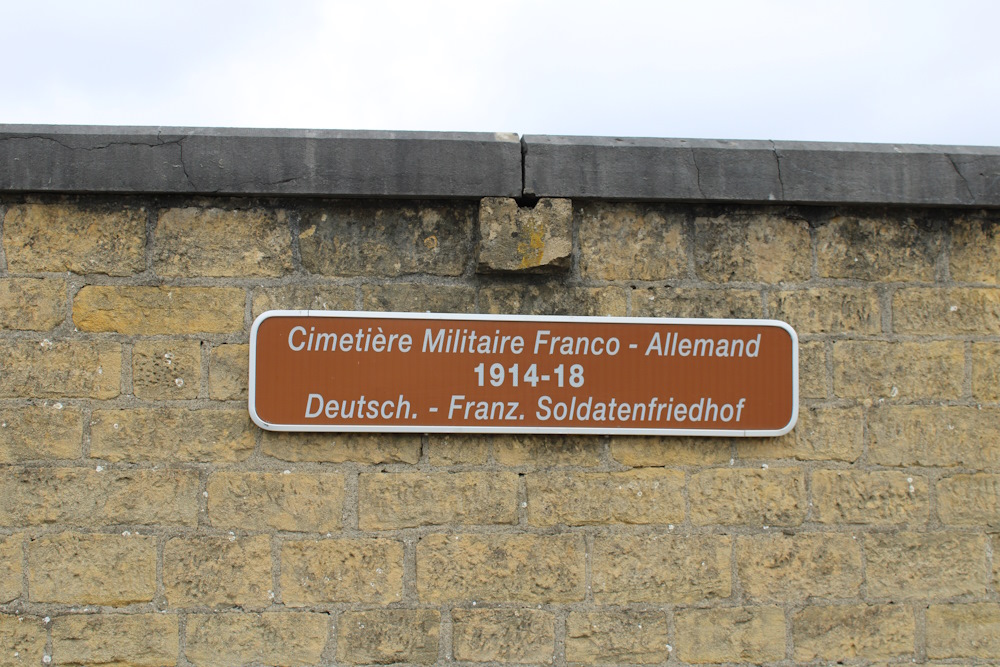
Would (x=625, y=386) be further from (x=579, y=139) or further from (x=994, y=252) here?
(x=994, y=252)

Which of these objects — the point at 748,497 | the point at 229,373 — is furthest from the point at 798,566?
the point at 229,373

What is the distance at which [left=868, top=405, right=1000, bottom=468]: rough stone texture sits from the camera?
10.2 feet

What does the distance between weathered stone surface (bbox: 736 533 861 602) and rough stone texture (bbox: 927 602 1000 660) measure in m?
0.32

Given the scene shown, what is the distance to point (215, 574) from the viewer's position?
2963 mm

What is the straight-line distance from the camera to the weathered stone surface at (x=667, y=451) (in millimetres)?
3068

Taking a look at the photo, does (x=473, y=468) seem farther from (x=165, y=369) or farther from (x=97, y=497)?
(x=97, y=497)

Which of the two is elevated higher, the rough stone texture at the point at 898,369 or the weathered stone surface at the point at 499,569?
the rough stone texture at the point at 898,369

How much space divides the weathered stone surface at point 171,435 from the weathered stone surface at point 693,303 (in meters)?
1.48

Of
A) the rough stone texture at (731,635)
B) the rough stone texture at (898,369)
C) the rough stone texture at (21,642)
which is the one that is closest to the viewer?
the rough stone texture at (21,642)

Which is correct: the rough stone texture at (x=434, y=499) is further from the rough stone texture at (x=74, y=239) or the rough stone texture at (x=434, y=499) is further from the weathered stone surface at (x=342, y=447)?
the rough stone texture at (x=74, y=239)

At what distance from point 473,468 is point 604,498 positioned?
48 cm

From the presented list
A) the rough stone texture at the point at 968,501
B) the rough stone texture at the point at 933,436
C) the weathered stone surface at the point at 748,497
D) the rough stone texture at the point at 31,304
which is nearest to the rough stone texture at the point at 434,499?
the weathered stone surface at the point at 748,497

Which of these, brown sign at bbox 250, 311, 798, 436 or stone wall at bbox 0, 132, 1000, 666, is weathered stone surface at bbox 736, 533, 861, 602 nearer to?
stone wall at bbox 0, 132, 1000, 666

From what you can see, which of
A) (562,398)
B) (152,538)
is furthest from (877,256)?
(152,538)
